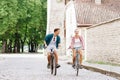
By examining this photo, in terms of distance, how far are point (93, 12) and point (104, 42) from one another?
18305 millimetres

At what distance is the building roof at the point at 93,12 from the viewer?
137ft

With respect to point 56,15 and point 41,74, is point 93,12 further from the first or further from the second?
point 41,74

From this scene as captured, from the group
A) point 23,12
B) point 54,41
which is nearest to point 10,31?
point 23,12

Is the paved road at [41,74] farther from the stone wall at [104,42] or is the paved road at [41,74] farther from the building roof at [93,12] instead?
the building roof at [93,12]

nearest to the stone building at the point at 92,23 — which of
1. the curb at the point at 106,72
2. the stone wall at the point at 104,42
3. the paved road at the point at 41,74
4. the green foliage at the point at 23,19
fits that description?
the stone wall at the point at 104,42

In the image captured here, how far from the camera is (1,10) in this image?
65562mm

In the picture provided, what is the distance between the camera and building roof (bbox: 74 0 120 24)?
41875 millimetres

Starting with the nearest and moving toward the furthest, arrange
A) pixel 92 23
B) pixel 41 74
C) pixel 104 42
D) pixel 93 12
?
1. pixel 41 74
2. pixel 104 42
3. pixel 92 23
4. pixel 93 12

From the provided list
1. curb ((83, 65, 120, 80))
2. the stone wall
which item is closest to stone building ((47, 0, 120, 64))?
the stone wall

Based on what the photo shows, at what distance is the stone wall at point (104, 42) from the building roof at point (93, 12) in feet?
37.4

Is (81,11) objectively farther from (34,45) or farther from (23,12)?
(34,45)

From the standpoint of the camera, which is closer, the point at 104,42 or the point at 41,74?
the point at 41,74

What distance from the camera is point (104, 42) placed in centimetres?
2536

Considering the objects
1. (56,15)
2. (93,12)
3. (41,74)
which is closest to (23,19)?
(56,15)
